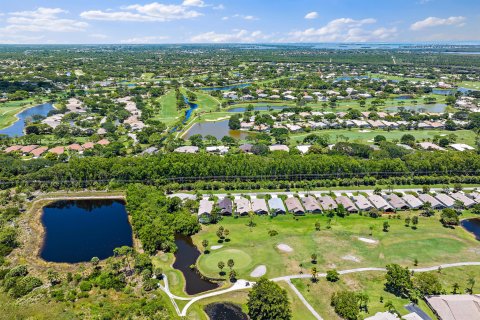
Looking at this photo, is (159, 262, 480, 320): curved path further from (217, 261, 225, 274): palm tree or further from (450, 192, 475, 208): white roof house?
(450, 192, 475, 208): white roof house

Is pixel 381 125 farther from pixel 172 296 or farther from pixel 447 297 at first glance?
pixel 172 296

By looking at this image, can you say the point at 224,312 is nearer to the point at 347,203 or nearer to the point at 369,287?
the point at 369,287

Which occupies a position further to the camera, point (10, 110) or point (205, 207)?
point (10, 110)

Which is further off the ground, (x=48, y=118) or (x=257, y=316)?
(x=48, y=118)

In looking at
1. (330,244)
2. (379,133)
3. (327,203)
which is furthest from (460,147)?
(330,244)

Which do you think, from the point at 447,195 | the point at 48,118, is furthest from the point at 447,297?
the point at 48,118

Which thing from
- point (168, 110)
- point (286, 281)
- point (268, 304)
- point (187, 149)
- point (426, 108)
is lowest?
point (286, 281)

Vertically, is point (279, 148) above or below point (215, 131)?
above
